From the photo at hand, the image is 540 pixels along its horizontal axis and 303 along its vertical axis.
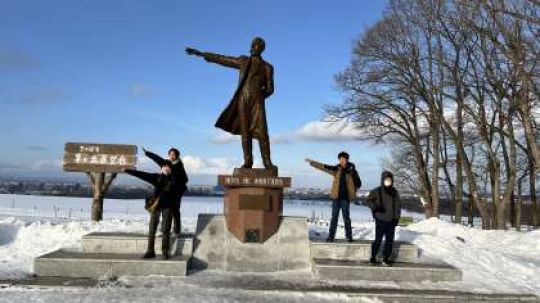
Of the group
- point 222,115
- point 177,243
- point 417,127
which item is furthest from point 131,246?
point 417,127

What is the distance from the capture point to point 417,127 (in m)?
27.5

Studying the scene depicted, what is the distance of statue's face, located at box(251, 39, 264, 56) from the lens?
34.4 ft

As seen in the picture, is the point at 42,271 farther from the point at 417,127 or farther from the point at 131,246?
the point at 417,127

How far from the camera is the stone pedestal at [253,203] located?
32.1 feet

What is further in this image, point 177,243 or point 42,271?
point 177,243

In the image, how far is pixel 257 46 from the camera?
1050 cm

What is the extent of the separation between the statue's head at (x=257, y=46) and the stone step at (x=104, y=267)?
4176 mm

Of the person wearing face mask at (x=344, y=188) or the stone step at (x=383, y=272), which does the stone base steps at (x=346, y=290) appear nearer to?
the stone step at (x=383, y=272)

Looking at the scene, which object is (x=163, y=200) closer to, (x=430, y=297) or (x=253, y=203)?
(x=253, y=203)

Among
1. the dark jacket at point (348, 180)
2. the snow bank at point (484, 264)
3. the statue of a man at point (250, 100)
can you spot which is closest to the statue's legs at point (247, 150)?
the statue of a man at point (250, 100)

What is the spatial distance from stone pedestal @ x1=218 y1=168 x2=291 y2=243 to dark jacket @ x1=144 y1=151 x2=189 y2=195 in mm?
656

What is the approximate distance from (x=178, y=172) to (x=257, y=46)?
2834 mm

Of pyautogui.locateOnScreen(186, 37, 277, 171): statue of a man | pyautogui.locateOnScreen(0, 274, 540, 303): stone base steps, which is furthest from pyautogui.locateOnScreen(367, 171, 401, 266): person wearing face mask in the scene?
pyautogui.locateOnScreen(186, 37, 277, 171): statue of a man

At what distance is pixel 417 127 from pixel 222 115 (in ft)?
61.9
